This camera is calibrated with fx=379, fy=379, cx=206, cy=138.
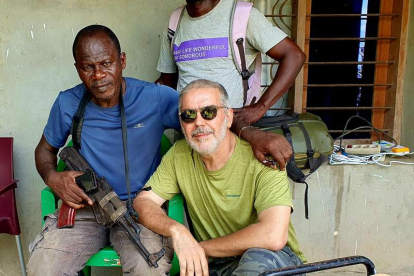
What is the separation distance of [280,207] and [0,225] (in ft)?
6.00

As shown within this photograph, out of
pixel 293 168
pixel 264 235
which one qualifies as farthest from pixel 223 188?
pixel 293 168

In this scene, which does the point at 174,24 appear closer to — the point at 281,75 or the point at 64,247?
the point at 281,75

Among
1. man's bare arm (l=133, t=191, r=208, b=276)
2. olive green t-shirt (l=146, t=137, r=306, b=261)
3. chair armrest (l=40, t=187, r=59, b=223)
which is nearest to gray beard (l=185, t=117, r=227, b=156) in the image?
olive green t-shirt (l=146, t=137, r=306, b=261)

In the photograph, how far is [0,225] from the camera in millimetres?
2408

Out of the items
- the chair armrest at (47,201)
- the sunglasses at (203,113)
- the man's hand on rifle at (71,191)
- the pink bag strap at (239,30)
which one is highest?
the pink bag strap at (239,30)

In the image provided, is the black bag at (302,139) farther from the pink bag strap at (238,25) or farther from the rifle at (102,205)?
the rifle at (102,205)

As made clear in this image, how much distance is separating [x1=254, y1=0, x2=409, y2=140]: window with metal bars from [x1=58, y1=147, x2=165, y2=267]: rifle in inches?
60.8

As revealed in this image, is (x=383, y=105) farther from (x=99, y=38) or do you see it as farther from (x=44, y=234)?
(x=44, y=234)

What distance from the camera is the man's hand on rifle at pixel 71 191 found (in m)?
1.92

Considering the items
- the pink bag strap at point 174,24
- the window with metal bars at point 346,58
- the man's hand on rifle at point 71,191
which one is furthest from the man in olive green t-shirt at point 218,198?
the window with metal bars at point 346,58

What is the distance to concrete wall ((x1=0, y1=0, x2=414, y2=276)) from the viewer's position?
2.69m

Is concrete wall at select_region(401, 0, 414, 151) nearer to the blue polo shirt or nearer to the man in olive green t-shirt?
the man in olive green t-shirt

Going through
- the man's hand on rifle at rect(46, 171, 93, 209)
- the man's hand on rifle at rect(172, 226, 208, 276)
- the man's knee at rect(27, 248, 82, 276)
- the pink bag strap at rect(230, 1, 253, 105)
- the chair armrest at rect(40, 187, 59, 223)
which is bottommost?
the man's knee at rect(27, 248, 82, 276)

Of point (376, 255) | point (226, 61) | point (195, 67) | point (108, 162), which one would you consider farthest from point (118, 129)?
point (376, 255)
